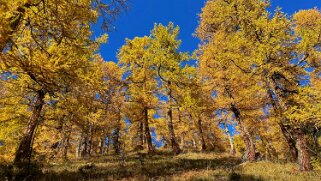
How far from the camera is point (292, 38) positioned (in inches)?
423

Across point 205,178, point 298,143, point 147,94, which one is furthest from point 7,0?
point 147,94

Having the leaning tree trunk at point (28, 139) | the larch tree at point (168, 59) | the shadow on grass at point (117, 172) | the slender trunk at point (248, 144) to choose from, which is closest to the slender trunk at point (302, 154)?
the shadow on grass at point (117, 172)

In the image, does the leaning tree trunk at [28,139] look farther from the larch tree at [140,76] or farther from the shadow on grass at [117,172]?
the larch tree at [140,76]

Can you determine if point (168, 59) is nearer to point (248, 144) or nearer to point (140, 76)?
point (140, 76)

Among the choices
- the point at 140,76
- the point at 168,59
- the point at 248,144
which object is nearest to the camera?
the point at 248,144

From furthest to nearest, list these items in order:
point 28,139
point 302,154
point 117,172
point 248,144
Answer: point 248,144 < point 28,139 < point 302,154 < point 117,172

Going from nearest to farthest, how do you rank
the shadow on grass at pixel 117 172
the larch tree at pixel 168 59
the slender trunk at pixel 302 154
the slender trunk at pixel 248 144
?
the shadow on grass at pixel 117 172 < the slender trunk at pixel 302 154 < the slender trunk at pixel 248 144 < the larch tree at pixel 168 59

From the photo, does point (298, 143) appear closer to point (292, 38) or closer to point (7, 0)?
point (292, 38)

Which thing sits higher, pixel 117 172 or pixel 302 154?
pixel 302 154

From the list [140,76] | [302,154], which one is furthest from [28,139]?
[302,154]

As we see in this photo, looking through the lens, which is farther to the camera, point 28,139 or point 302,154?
point 28,139

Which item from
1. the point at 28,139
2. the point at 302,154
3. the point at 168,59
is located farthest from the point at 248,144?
the point at 28,139

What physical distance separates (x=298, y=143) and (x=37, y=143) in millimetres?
16926

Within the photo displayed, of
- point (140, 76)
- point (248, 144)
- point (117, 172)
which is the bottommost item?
point (117, 172)
